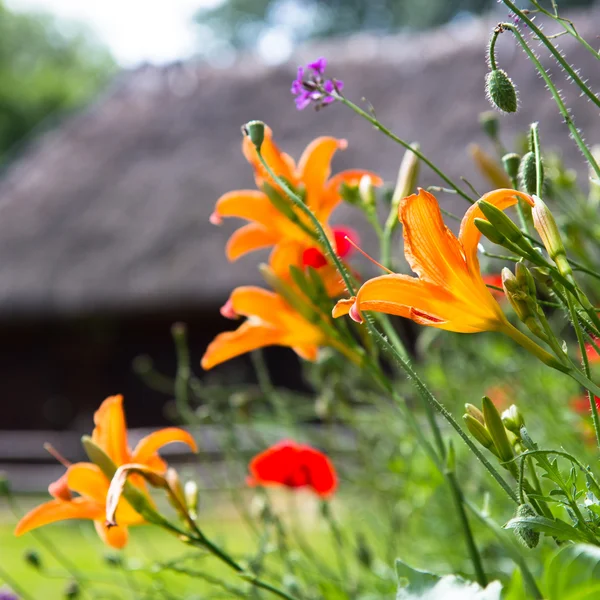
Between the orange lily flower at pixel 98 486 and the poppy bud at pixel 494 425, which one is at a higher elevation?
the orange lily flower at pixel 98 486

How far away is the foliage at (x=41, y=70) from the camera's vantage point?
51.1 ft

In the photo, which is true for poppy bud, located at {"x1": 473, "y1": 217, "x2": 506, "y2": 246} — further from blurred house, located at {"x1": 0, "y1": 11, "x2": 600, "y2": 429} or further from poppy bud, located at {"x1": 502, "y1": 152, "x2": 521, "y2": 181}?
blurred house, located at {"x1": 0, "y1": 11, "x2": 600, "y2": 429}

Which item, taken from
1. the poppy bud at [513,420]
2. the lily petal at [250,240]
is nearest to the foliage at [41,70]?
the lily petal at [250,240]

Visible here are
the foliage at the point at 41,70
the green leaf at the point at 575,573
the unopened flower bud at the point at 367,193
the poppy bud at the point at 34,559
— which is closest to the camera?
the green leaf at the point at 575,573

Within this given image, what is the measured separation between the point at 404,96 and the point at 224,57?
5.35 ft

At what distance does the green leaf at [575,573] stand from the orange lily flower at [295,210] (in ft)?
1.30

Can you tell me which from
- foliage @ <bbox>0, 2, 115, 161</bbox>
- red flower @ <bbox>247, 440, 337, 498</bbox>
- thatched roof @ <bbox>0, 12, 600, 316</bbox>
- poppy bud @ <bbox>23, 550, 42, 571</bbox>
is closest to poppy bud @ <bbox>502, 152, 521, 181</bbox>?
red flower @ <bbox>247, 440, 337, 498</bbox>

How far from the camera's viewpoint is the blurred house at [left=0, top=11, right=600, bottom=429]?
16.7 ft

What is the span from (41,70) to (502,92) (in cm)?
1774

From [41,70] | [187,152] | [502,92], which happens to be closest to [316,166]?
[502,92]

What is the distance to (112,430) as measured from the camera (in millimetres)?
613

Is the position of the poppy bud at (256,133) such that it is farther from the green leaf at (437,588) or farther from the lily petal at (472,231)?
the green leaf at (437,588)

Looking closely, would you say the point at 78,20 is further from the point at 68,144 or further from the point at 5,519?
the point at 5,519

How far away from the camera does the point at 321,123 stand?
18.6ft
